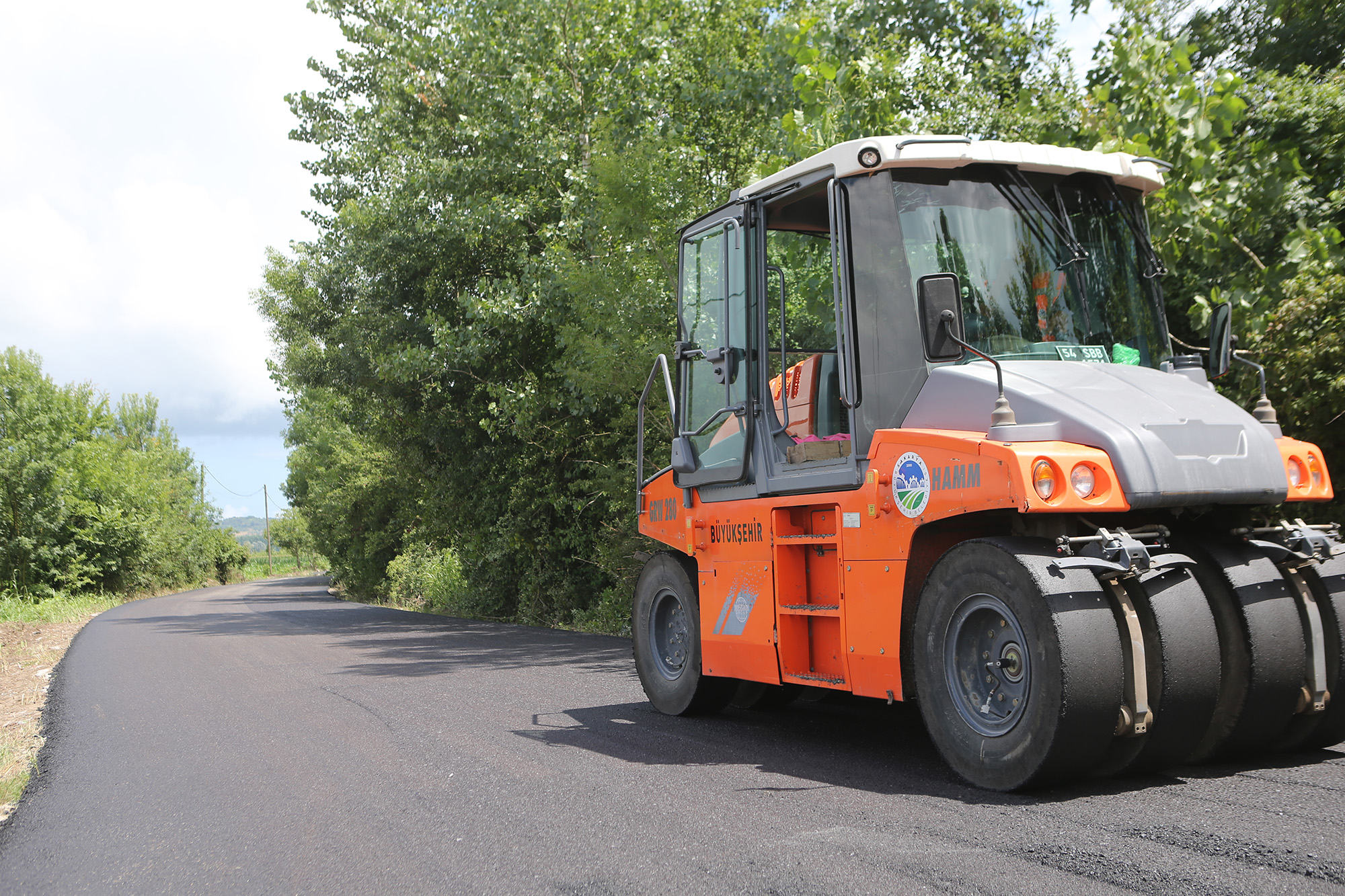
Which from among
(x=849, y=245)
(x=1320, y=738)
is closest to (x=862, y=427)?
(x=849, y=245)

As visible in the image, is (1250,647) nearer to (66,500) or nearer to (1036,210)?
(1036,210)

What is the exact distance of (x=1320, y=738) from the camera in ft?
17.0

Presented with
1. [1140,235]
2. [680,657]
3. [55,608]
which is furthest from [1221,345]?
[55,608]

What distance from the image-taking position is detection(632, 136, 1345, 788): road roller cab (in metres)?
4.62

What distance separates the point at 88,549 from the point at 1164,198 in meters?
43.8

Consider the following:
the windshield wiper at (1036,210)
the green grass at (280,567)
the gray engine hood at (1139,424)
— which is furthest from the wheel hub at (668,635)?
the green grass at (280,567)

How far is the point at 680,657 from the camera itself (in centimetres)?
775

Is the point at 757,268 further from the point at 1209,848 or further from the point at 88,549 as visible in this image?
the point at 88,549

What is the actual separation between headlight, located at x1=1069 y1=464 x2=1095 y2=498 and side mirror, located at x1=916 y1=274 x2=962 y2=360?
3.19ft

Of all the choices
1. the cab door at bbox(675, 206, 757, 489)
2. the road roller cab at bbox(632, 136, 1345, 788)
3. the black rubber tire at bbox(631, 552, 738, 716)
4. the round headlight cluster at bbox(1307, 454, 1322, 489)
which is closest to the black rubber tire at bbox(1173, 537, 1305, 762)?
the road roller cab at bbox(632, 136, 1345, 788)

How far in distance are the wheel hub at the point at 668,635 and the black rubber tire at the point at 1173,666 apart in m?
3.48

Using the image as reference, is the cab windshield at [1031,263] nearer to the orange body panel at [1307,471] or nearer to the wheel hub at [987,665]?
the orange body panel at [1307,471]

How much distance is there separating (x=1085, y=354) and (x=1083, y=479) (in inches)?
47.1

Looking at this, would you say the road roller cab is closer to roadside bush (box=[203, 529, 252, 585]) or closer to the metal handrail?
the metal handrail
